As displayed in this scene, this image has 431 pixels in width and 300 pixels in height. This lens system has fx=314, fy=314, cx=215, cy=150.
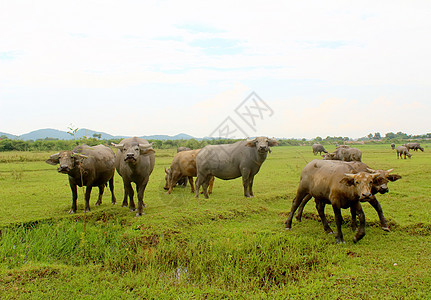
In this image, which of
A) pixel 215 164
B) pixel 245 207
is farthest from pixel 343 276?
pixel 215 164

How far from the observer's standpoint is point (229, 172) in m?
9.29

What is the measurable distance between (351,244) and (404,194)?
15.9 ft

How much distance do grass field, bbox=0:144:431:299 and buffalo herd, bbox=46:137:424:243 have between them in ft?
1.54

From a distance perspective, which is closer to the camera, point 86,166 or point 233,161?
point 86,166

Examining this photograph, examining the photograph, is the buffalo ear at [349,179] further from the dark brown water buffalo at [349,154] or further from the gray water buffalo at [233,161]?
the dark brown water buffalo at [349,154]

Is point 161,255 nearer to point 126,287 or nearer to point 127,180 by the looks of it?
point 126,287

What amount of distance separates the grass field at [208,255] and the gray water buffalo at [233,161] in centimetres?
137

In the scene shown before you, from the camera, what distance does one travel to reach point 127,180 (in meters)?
7.21

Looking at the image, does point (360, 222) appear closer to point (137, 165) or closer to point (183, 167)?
point (137, 165)

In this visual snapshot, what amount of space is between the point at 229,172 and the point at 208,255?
4172 mm

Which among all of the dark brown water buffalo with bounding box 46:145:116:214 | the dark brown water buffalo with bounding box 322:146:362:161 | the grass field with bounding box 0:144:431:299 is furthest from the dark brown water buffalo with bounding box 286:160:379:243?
the dark brown water buffalo with bounding box 322:146:362:161

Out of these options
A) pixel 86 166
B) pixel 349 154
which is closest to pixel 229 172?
pixel 86 166

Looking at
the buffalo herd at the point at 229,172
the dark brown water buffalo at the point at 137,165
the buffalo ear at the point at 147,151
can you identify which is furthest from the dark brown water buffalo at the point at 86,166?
the buffalo ear at the point at 147,151

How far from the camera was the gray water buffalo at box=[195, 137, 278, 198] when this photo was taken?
9070 millimetres
